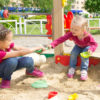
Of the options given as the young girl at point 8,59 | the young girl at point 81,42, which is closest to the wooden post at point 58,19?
the young girl at point 81,42

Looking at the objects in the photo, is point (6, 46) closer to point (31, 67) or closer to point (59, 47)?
point (31, 67)

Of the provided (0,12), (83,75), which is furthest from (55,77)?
(0,12)

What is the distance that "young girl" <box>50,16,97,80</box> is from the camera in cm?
220

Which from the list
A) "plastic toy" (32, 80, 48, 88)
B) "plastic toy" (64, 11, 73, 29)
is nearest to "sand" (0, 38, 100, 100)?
"plastic toy" (32, 80, 48, 88)

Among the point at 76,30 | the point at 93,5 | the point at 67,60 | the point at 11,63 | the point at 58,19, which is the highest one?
the point at 93,5

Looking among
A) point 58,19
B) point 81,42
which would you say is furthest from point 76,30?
point 58,19

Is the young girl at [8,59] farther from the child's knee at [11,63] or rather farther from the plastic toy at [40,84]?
the plastic toy at [40,84]

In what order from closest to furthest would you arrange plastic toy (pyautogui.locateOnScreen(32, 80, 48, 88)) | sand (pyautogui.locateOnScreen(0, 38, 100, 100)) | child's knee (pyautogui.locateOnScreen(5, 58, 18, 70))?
sand (pyautogui.locateOnScreen(0, 38, 100, 100)) < child's knee (pyautogui.locateOnScreen(5, 58, 18, 70)) < plastic toy (pyautogui.locateOnScreen(32, 80, 48, 88))

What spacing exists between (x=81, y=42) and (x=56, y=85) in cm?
64

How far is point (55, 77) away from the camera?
2227mm

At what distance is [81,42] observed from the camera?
2336 millimetres

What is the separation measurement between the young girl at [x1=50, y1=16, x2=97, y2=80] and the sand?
0.31 feet

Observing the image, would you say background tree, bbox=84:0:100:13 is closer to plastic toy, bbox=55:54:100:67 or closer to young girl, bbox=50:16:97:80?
plastic toy, bbox=55:54:100:67

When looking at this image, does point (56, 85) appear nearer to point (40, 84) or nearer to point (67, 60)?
point (40, 84)
